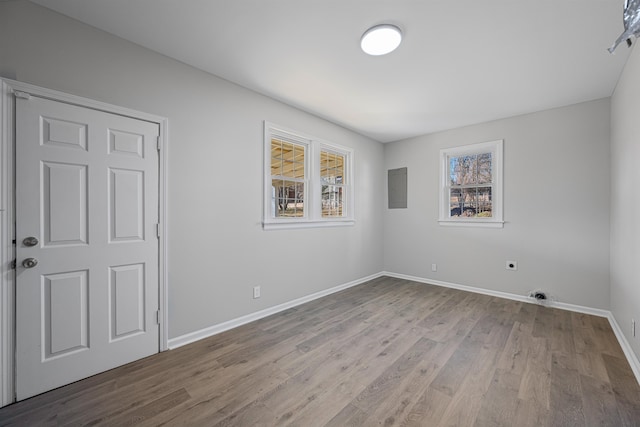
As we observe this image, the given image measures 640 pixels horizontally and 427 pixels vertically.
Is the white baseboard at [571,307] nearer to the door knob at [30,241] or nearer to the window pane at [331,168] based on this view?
the window pane at [331,168]

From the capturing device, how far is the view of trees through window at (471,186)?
4.20 m

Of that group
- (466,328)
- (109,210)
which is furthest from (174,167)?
(466,328)

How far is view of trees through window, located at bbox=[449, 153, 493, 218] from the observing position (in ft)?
13.8

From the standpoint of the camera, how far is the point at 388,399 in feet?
5.96

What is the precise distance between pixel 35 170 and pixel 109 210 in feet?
1.62

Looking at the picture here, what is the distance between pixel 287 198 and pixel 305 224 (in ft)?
1.51

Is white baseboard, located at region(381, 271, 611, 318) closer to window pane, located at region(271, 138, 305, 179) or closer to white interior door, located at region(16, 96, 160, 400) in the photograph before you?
window pane, located at region(271, 138, 305, 179)

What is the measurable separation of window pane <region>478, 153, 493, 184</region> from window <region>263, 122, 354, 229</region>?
207 cm

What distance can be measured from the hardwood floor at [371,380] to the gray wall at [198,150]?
522 millimetres

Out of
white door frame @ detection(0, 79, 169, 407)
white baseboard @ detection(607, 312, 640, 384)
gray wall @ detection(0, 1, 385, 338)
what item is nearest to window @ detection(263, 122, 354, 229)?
gray wall @ detection(0, 1, 385, 338)

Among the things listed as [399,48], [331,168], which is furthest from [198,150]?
[331,168]

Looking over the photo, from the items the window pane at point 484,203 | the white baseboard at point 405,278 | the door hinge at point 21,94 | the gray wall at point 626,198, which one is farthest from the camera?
the window pane at point 484,203

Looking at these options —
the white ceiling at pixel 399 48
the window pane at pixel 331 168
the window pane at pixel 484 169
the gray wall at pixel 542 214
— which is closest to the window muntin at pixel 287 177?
the window pane at pixel 331 168

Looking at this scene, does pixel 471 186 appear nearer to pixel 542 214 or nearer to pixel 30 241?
pixel 542 214
